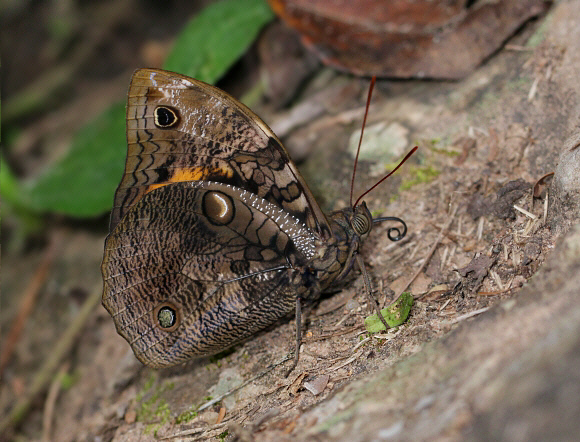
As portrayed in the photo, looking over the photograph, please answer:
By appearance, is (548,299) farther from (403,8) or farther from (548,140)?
(403,8)

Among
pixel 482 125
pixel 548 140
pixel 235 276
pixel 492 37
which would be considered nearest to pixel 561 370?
pixel 235 276

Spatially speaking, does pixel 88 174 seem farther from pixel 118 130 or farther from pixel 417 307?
pixel 417 307

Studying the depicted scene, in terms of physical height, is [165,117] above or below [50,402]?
above

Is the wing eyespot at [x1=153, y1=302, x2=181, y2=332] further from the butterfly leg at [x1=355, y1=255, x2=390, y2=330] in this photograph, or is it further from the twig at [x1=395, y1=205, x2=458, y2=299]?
the twig at [x1=395, y1=205, x2=458, y2=299]

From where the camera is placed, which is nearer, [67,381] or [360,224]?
[360,224]

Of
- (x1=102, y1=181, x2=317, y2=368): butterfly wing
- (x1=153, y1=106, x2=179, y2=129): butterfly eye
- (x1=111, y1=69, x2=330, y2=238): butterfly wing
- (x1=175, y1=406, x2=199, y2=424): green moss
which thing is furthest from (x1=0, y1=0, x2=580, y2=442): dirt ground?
(x1=153, y1=106, x2=179, y2=129): butterfly eye

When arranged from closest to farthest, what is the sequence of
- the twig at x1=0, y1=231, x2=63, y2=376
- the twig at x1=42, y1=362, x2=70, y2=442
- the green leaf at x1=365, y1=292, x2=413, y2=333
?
the green leaf at x1=365, y1=292, x2=413, y2=333 → the twig at x1=42, y1=362, x2=70, y2=442 → the twig at x1=0, y1=231, x2=63, y2=376

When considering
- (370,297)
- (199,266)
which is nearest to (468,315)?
(370,297)
